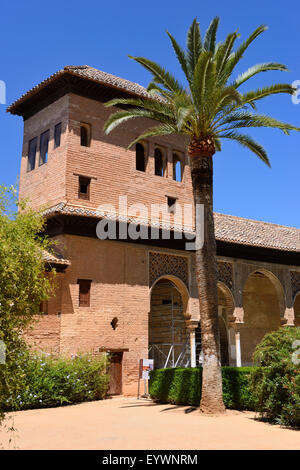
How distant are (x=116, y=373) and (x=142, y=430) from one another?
816cm

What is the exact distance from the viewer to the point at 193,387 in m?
14.0

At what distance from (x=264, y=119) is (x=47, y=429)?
9.46 metres

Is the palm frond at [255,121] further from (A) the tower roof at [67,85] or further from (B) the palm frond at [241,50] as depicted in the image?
(A) the tower roof at [67,85]

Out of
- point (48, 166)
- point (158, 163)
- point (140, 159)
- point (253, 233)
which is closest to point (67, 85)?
point (48, 166)

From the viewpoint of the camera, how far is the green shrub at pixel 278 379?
1068 centimetres

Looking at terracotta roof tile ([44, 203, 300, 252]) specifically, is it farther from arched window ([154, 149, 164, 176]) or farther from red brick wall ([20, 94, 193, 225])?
Result: arched window ([154, 149, 164, 176])

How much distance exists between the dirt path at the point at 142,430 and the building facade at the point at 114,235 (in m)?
4.07

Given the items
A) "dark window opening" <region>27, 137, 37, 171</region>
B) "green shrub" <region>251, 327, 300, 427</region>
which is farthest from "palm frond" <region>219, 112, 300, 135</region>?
"dark window opening" <region>27, 137, 37, 171</region>

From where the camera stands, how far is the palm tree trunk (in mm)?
12500

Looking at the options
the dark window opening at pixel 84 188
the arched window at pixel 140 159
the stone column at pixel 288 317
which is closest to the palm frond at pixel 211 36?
the dark window opening at pixel 84 188

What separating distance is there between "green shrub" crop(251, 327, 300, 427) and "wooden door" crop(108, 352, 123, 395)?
674cm

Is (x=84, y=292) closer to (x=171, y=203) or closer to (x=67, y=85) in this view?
(x=171, y=203)
